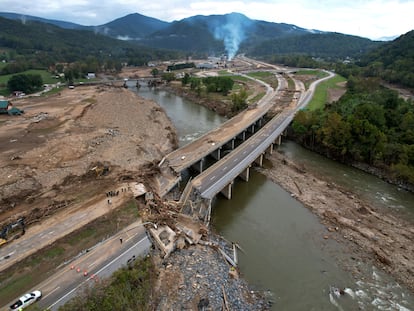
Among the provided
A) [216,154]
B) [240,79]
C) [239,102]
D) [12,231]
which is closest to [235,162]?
[216,154]

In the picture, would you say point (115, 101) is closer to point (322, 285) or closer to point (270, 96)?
point (270, 96)

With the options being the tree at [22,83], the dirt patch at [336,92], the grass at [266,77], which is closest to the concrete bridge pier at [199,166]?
the dirt patch at [336,92]

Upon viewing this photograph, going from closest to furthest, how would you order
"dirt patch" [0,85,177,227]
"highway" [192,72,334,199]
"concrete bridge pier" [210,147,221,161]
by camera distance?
"dirt patch" [0,85,177,227] → "highway" [192,72,334,199] → "concrete bridge pier" [210,147,221,161]

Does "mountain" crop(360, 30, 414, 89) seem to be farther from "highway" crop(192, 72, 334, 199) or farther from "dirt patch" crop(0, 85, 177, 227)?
"dirt patch" crop(0, 85, 177, 227)

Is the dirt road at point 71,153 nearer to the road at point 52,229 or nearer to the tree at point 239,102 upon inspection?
the road at point 52,229

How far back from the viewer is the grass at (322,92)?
81.4 meters

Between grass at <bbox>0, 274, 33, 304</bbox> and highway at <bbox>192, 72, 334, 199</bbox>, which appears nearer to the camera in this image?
grass at <bbox>0, 274, 33, 304</bbox>

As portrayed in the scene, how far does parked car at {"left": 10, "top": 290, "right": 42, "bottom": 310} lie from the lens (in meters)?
18.5

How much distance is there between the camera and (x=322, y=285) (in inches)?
993

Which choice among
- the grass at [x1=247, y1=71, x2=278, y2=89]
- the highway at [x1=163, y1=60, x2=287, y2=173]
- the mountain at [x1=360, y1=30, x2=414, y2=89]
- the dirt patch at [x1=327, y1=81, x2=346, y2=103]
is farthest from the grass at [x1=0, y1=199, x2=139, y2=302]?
the mountain at [x1=360, y1=30, x2=414, y2=89]

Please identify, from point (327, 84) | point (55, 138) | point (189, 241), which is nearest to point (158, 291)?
point (189, 241)

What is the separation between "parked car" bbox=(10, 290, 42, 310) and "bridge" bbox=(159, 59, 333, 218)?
16.9 metres

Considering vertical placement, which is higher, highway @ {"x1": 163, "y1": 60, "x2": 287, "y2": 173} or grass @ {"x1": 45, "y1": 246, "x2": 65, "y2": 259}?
grass @ {"x1": 45, "y1": 246, "x2": 65, "y2": 259}

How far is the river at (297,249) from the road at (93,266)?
9.89m
